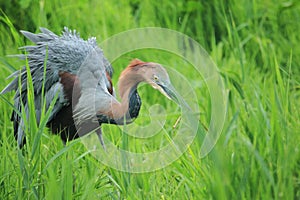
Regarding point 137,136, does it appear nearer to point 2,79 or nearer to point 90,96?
point 90,96

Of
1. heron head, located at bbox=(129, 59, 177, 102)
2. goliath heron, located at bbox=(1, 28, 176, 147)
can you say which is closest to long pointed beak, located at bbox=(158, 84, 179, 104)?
heron head, located at bbox=(129, 59, 177, 102)

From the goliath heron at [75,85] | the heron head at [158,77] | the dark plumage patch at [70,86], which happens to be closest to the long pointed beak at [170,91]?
the heron head at [158,77]

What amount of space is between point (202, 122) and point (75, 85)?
74cm

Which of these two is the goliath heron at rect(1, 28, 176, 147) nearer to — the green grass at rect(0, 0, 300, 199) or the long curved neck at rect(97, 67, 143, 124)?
the long curved neck at rect(97, 67, 143, 124)

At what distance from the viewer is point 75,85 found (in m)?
3.50

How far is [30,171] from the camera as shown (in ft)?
8.04

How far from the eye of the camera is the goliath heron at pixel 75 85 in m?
3.37

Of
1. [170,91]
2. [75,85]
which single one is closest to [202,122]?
[170,91]

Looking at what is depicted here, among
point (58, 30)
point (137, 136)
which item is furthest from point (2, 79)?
point (137, 136)

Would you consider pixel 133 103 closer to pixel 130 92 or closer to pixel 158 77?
pixel 130 92

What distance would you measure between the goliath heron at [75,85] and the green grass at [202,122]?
0.12 metres

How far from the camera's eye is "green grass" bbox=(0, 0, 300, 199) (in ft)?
7.34

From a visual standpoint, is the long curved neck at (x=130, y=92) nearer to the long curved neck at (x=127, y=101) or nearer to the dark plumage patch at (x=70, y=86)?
the long curved neck at (x=127, y=101)

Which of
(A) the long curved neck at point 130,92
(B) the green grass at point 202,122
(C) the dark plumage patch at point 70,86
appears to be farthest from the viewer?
(C) the dark plumage patch at point 70,86
